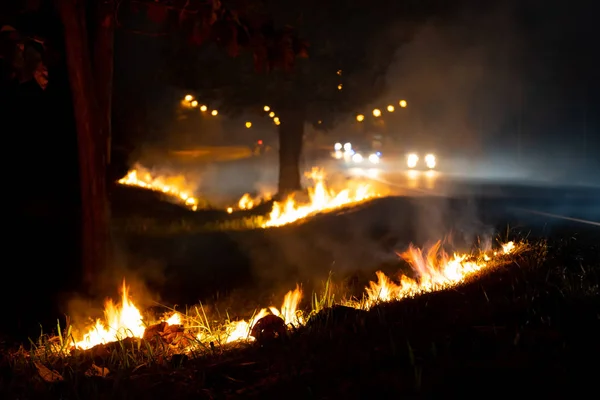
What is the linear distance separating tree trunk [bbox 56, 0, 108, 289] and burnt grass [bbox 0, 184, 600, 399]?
2.33 metres

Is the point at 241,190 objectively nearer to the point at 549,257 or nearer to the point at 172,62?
the point at 172,62

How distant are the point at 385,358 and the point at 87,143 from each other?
4.65 metres

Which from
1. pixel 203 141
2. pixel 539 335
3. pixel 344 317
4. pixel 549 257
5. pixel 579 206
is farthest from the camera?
pixel 203 141

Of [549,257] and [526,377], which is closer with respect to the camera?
[526,377]

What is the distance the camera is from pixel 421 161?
42562 mm

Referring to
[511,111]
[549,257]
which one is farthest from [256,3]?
[511,111]

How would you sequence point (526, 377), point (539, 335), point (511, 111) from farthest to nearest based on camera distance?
point (511, 111), point (539, 335), point (526, 377)

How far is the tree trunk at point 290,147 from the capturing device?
62.2 ft

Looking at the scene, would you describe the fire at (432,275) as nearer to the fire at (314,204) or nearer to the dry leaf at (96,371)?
the dry leaf at (96,371)

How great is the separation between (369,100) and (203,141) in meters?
41.1

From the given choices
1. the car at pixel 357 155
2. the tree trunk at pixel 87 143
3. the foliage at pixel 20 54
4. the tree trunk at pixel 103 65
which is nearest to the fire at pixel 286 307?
the tree trunk at pixel 87 143

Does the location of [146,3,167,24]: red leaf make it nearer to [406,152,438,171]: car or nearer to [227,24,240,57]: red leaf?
[227,24,240,57]: red leaf

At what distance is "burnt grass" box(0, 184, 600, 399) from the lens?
11.1ft

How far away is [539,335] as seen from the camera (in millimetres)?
4000
